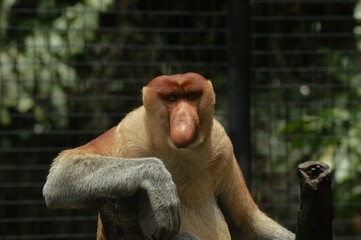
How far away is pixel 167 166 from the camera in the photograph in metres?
3.78

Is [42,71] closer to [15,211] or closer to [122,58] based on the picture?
[122,58]

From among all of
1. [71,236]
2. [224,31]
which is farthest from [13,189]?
[224,31]

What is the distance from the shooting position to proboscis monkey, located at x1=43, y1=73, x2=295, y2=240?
11.3ft

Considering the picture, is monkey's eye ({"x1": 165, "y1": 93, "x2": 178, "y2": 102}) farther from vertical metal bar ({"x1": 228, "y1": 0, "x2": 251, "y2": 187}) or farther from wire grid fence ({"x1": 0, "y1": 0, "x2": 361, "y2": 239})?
wire grid fence ({"x1": 0, "y1": 0, "x2": 361, "y2": 239})

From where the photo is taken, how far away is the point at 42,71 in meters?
6.58

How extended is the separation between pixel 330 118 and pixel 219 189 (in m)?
2.68

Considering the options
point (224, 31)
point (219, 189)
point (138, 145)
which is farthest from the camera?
point (224, 31)

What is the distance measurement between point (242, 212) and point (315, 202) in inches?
54.0

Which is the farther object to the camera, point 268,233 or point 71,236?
point 71,236

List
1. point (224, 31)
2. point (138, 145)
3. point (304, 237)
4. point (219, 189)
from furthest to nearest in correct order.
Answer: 1. point (224, 31)
2. point (219, 189)
3. point (138, 145)
4. point (304, 237)

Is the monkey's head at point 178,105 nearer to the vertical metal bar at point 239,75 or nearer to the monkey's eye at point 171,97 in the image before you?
the monkey's eye at point 171,97

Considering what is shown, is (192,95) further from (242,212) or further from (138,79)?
(138,79)

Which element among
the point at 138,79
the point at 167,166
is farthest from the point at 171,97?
the point at 138,79

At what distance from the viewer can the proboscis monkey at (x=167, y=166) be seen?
3438 mm
